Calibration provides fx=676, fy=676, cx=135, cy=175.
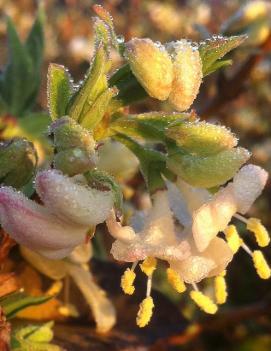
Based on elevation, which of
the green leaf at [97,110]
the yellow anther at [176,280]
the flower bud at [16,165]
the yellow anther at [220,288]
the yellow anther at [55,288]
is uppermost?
the green leaf at [97,110]

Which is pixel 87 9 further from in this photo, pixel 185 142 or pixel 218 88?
pixel 185 142

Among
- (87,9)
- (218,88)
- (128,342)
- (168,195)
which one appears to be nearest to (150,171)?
(168,195)

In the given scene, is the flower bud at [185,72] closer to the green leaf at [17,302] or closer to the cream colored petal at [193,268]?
the cream colored petal at [193,268]

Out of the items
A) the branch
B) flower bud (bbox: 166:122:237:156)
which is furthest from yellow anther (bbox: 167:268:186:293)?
the branch

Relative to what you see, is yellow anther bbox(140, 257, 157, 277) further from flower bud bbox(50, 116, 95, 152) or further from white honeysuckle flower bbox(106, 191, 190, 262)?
flower bud bbox(50, 116, 95, 152)

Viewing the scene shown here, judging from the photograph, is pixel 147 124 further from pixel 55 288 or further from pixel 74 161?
pixel 55 288

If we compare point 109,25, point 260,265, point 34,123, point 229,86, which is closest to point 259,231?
point 260,265

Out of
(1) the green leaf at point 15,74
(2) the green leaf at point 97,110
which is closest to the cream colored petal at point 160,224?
(2) the green leaf at point 97,110
